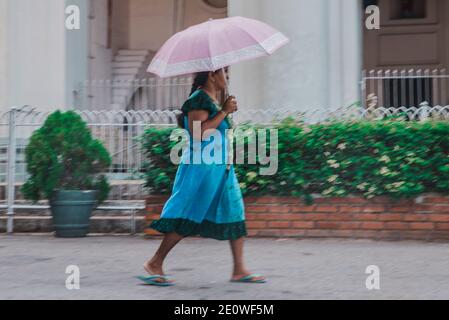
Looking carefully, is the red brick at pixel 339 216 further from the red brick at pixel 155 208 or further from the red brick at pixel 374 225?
the red brick at pixel 155 208

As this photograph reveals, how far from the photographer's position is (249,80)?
12.9 m

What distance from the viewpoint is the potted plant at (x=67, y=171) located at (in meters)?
9.58

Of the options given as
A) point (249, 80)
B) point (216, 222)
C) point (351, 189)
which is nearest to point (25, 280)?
point (216, 222)

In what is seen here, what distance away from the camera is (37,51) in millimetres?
13391

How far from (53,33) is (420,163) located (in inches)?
293

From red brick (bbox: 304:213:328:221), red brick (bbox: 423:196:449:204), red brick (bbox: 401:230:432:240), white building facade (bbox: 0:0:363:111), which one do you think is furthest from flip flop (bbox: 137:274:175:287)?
white building facade (bbox: 0:0:363:111)

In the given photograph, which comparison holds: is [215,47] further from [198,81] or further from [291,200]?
[291,200]

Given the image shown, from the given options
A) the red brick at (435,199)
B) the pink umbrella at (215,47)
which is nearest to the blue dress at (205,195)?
the pink umbrella at (215,47)

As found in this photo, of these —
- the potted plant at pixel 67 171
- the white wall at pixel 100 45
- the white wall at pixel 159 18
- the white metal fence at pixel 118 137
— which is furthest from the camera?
Result: the white wall at pixel 159 18

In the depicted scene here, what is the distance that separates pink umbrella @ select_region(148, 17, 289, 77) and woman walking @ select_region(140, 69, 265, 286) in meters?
0.33

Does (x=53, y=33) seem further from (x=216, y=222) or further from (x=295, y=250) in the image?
(x=216, y=222)

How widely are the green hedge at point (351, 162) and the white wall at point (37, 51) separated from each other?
472cm

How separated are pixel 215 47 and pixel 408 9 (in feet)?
37.3

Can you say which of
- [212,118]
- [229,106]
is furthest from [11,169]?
[229,106]
